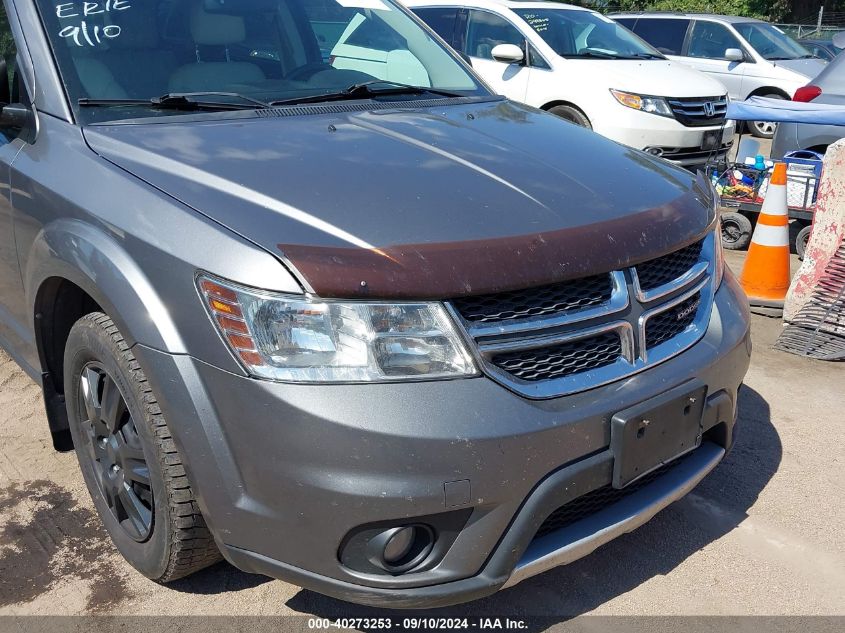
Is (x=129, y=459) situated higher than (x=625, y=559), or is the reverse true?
(x=129, y=459)

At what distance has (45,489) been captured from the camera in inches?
128

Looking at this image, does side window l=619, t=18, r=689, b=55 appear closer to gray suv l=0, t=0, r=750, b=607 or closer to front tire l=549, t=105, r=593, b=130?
front tire l=549, t=105, r=593, b=130

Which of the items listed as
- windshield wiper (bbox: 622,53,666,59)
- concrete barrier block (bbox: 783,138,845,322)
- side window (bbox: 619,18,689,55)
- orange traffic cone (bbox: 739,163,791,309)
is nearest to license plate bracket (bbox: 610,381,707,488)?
concrete barrier block (bbox: 783,138,845,322)

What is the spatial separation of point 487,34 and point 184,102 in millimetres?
6837

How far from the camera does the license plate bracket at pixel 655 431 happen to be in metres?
2.26

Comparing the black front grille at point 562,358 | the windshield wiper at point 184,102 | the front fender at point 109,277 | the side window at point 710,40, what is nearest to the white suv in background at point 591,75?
the side window at point 710,40

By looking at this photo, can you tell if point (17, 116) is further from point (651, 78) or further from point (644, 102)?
point (651, 78)

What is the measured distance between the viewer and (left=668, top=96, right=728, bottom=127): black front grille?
8438 mm

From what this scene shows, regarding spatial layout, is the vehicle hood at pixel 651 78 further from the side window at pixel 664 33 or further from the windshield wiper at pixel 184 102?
the windshield wiper at pixel 184 102

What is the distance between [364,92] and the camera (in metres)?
3.35

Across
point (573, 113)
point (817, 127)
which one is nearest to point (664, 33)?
point (573, 113)

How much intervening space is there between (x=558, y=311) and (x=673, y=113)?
22.0 feet

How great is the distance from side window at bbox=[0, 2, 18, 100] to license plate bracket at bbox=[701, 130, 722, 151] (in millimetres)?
6780

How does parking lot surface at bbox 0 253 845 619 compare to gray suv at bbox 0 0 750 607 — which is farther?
parking lot surface at bbox 0 253 845 619
